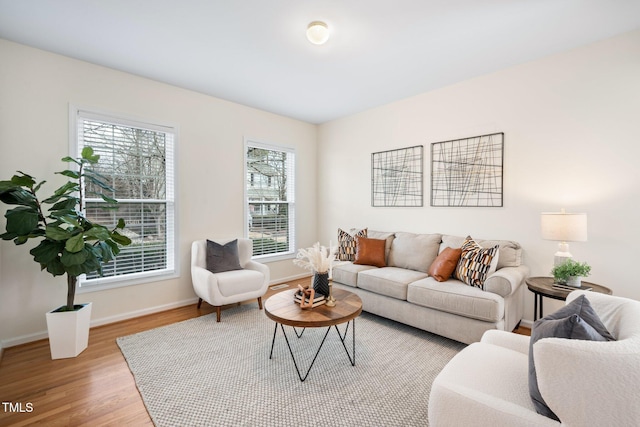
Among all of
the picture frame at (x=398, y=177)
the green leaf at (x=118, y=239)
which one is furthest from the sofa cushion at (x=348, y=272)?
the green leaf at (x=118, y=239)

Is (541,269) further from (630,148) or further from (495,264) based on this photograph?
(630,148)

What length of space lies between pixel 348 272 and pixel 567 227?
209 cm

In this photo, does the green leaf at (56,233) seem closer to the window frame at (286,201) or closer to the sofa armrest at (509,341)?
the window frame at (286,201)

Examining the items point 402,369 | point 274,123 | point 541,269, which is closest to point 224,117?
point 274,123

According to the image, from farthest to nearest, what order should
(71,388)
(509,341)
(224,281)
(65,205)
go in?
(224,281) → (65,205) → (71,388) → (509,341)

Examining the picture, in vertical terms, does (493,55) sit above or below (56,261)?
above

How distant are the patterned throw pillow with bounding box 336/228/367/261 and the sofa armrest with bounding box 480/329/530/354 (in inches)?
86.2

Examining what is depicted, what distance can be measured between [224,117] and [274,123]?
2.79ft

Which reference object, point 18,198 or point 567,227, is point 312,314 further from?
point 18,198

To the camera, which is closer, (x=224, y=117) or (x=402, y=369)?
(x=402, y=369)

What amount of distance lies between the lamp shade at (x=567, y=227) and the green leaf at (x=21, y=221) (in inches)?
169

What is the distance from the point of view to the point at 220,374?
2.14 m

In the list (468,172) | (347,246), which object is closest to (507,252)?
(468,172)

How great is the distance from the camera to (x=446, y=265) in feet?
9.47
